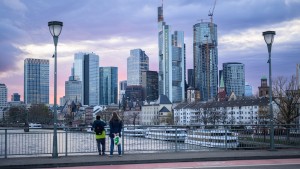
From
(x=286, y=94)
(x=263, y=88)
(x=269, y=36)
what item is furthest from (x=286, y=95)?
(x=263, y=88)

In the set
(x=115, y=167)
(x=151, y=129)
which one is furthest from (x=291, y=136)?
(x=115, y=167)

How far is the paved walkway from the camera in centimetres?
1552

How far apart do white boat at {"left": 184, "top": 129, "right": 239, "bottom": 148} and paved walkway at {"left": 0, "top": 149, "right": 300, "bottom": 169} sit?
45.8 inches

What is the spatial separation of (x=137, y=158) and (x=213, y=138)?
18.4 ft

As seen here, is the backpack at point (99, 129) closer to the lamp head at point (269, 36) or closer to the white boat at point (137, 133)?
the white boat at point (137, 133)

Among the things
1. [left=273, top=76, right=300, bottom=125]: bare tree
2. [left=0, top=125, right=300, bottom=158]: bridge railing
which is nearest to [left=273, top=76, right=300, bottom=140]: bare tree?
[left=273, top=76, right=300, bottom=125]: bare tree

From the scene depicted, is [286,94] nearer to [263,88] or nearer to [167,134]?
[167,134]

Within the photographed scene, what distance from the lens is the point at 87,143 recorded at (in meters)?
19.1

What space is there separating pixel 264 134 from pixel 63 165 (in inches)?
437

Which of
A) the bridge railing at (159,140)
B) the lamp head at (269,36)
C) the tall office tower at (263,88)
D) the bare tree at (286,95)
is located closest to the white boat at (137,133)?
the bridge railing at (159,140)

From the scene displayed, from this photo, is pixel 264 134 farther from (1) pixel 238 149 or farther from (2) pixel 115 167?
(2) pixel 115 167

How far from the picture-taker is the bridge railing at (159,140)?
18.0m

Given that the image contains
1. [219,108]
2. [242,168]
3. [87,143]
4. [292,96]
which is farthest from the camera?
[219,108]

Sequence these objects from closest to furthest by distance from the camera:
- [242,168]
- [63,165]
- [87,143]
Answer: [242,168]
[63,165]
[87,143]
